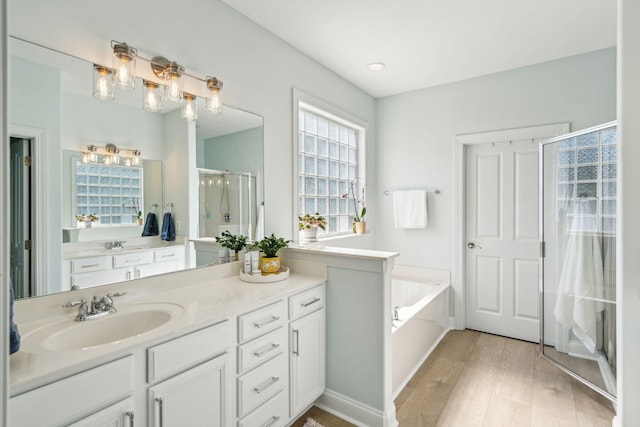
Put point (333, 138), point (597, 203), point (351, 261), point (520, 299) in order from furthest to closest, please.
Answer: point (333, 138) → point (520, 299) → point (597, 203) → point (351, 261)

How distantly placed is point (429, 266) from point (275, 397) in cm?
241

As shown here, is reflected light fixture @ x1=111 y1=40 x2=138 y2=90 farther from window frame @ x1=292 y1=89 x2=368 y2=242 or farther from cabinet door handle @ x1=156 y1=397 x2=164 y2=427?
cabinet door handle @ x1=156 y1=397 x2=164 y2=427

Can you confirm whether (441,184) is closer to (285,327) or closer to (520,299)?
(520,299)

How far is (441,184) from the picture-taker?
3.42 m

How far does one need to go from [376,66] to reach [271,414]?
2.85 metres

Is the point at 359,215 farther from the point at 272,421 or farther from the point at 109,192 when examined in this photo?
the point at 109,192

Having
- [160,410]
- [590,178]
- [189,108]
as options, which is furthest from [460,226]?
[160,410]

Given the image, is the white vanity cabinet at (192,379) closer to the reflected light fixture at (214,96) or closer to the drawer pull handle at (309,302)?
the drawer pull handle at (309,302)

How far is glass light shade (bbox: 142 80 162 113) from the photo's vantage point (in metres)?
1.67

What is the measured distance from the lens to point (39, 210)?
1.32m

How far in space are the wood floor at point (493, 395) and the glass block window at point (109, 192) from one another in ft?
5.12

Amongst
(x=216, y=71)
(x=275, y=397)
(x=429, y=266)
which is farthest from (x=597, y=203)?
(x=216, y=71)

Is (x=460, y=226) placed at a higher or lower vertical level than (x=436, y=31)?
lower

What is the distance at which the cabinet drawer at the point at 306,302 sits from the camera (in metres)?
1.78
